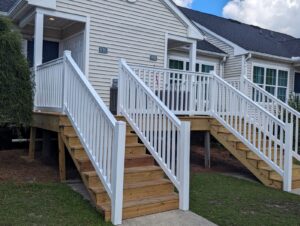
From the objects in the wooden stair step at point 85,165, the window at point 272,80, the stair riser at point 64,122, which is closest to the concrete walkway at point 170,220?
the wooden stair step at point 85,165

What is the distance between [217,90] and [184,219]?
420 cm

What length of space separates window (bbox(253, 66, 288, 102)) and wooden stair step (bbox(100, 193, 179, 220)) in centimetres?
1116

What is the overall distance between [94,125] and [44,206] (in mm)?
1264

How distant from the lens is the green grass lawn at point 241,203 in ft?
14.5

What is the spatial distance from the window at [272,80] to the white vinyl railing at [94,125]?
10.6 meters

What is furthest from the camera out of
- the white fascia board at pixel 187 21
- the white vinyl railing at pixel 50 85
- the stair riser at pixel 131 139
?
the white fascia board at pixel 187 21

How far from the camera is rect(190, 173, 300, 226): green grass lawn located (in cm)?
441

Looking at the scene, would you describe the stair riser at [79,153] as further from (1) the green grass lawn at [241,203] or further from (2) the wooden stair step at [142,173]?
(1) the green grass lawn at [241,203]

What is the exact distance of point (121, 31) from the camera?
29.9 feet

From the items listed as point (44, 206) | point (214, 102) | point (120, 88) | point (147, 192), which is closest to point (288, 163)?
point (214, 102)

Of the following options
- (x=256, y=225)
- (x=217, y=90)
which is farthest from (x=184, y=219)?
(x=217, y=90)

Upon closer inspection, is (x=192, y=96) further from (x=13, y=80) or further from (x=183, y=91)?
(x=13, y=80)

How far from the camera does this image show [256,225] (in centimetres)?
421

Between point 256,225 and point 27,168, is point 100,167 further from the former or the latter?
point 27,168
